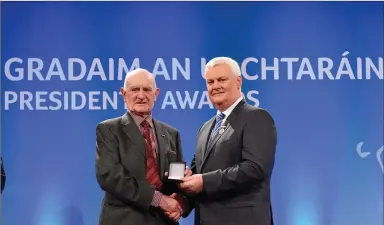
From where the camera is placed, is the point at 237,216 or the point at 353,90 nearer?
the point at 237,216

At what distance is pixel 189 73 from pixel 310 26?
107cm

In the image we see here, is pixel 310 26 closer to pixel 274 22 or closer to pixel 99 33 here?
pixel 274 22

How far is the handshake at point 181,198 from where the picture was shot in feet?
9.39

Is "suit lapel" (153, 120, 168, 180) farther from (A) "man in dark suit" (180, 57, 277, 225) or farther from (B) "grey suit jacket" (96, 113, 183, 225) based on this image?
(A) "man in dark suit" (180, 57, 277, 225)

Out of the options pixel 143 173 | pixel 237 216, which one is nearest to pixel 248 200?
pixel 237 216

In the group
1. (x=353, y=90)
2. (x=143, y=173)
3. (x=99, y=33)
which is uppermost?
(x=99, y=33)

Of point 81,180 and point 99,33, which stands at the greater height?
point 99,33

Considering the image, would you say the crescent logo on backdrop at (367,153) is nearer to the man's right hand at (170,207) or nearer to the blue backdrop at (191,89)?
the blue backdrop at (191,89)

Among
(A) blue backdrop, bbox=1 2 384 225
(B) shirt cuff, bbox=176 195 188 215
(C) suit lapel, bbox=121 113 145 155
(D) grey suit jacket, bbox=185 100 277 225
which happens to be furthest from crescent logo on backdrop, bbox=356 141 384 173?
(C) suit lapel, bbox=121 113 145 155

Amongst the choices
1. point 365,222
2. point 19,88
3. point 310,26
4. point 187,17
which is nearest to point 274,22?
point 310,26

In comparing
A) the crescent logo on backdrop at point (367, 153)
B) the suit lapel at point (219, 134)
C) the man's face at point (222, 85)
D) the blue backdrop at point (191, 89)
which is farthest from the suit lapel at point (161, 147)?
the crescent logo on backdrop at point (367, 153)

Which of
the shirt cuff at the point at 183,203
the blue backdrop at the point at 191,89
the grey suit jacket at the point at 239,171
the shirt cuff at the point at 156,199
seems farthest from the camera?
the blue backdrop at the point at 191,89

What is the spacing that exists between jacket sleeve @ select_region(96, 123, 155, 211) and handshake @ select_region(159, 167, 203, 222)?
0.38 ft

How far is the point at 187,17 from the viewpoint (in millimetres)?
4742
